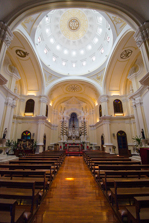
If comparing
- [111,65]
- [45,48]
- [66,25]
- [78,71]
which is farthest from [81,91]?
[66,25]

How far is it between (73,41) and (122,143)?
17.1m

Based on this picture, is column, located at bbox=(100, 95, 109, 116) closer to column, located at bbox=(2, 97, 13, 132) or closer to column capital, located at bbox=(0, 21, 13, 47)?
column, located at bbox=(2, 97, 13, 132)

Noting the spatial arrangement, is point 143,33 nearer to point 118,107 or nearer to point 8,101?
point 118,107

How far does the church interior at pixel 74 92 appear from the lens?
177 inches

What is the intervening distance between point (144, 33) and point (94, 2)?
328 centimetres

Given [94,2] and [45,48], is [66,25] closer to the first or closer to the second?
[45,48]

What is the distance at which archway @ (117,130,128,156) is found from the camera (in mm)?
13049

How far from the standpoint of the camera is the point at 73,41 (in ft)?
58.4

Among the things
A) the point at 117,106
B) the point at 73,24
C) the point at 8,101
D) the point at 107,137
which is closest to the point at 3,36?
the point at 8,101

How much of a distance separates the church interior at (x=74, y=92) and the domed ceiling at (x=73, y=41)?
113 mm

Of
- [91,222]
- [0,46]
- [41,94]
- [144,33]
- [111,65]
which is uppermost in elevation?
[111,65]

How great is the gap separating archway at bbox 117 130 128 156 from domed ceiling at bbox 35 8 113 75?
977cm

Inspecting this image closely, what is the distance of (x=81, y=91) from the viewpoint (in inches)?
770

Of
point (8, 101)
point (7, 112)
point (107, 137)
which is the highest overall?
point (8, 101)
